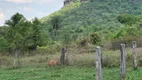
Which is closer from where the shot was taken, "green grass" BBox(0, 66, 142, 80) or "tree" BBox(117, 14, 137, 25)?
"green grass" BBox(0, 66, 142, 80)

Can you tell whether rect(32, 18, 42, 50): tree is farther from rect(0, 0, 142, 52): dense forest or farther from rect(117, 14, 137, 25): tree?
rect(117, 14, 137, 25): tree

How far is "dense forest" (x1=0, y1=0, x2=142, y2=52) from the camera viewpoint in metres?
38.1

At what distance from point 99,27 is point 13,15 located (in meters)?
33.7

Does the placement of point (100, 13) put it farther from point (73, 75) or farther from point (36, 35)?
point (73, 75)

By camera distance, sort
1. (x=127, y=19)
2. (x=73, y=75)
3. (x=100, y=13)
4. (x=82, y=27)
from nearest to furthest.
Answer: (x=73, y=75) → (x=127, y=19) → (x=82, y=27) → (x=100, y=13)

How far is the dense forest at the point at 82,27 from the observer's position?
38125mm

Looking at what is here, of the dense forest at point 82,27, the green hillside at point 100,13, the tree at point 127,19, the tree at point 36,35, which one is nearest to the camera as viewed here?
the dense forest at point 82,27

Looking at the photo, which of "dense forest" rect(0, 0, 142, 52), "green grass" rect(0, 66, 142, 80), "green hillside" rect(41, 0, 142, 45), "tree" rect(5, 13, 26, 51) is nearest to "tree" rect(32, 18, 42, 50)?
"dense forest" rect(0, 0, 142, 52)

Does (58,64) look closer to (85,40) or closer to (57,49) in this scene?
(57,49)

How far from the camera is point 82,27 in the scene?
74.6 m

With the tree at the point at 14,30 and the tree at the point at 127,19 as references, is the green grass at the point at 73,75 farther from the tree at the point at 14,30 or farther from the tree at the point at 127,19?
the tree at the point at 127,19

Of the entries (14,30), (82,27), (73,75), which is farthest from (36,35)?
(73,75)

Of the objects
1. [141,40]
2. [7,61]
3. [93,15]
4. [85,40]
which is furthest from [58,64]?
[93,15]

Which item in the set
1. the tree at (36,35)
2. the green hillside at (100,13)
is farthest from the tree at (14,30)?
the green hillside at (100,13)
